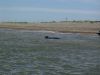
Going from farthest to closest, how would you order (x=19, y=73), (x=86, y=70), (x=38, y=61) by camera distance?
(x=38, y=61), (x=86, y=70), (x=19, y=73)

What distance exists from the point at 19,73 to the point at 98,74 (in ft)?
19.3

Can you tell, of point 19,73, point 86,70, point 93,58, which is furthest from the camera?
point 93,58

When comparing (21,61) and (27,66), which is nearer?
(27,66)

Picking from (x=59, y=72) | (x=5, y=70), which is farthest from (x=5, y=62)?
(x=59, y=72)

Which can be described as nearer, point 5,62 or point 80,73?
point 80,73

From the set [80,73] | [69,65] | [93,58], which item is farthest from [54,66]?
[93,58]

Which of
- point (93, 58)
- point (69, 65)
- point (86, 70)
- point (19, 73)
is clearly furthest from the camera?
point (93, 58)

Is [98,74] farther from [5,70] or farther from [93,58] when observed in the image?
[93,58]

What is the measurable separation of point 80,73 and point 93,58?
9226 millimetres

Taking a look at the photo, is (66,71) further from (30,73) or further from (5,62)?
(5,62)

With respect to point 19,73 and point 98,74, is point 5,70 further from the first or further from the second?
point 98,74

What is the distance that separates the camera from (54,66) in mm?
27516

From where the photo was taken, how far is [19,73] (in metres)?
24.1

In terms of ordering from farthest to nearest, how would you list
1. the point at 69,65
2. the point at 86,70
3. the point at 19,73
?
the point at 69,65
the point at 86,70
the point at 19,73
